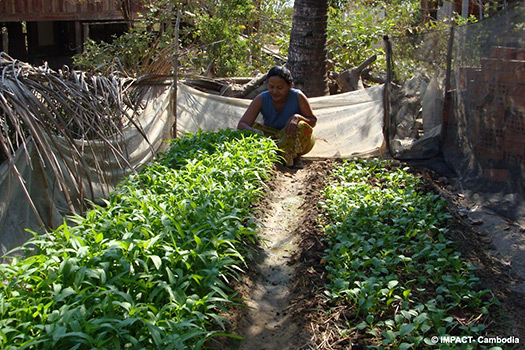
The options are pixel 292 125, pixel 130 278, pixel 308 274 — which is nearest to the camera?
pixel 130 278

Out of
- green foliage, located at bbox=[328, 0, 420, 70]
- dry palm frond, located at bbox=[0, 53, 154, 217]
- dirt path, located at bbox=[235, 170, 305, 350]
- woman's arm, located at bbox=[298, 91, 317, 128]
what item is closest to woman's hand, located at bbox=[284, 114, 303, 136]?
woman's arm, located at bbox=[298, 91, 317, 128]

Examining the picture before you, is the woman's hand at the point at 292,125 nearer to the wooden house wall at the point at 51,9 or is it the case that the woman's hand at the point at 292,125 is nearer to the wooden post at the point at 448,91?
the wooden post at the point at 448,91

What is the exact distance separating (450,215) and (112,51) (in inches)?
327

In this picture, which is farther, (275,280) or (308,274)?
(275,280)

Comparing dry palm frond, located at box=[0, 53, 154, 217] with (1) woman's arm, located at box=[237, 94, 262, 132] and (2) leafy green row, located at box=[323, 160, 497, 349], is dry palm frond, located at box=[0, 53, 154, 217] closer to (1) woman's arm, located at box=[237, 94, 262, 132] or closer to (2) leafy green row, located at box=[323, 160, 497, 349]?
(1) woman's arm, located at box=[237, 94, 262, 132]

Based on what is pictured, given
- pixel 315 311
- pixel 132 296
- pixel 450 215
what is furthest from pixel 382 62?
pixel 132 296

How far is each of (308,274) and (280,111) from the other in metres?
3.59

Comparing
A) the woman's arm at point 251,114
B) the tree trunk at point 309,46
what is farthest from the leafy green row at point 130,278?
the tree trunk at point 309,46

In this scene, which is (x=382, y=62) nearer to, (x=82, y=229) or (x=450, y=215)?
(x=450, y=215)

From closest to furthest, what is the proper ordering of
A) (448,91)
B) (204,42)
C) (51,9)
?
1. (448,91)
2. (204,42)
3. (51,9)

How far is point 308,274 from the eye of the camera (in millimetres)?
3934

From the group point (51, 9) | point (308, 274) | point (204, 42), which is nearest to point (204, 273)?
point (308, 274)

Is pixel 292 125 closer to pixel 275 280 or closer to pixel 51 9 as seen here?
pixel 275 280

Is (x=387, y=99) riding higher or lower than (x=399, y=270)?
higher
